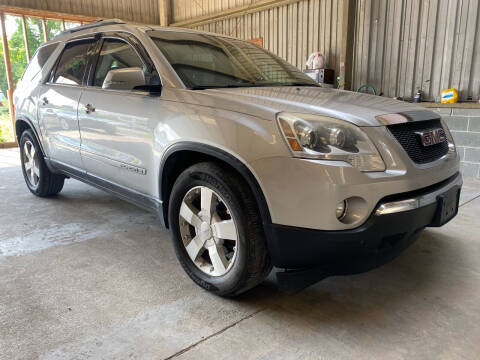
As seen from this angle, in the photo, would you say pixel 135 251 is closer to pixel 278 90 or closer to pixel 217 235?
pixel 217 235

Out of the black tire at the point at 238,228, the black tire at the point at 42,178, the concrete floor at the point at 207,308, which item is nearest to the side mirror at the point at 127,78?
the black tire at the point at 238,228

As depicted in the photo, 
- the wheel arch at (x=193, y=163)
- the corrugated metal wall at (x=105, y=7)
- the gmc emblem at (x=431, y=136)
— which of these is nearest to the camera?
the wheel arch at (x=193, y=163)

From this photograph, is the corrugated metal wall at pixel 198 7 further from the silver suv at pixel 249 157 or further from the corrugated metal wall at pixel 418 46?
the silver suv at pixel 249 157

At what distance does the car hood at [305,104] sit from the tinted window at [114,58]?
79 cm

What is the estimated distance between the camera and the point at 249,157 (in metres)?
1.79

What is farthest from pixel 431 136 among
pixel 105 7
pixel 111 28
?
pixel 105 7

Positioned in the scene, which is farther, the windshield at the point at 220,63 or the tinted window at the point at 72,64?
the tinted window at the point at 72,64

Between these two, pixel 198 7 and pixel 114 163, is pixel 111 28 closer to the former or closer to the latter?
pixel 114 163

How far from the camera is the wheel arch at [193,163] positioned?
180cm

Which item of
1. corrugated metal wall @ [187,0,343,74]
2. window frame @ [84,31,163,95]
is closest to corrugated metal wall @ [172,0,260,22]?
corrugated metal wall @ [187,0,343,74]

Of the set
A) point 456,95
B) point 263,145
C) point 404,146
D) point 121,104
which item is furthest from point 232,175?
point 456,95

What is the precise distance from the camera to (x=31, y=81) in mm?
3924

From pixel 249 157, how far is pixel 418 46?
534cm

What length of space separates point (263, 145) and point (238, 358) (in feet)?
3.18
